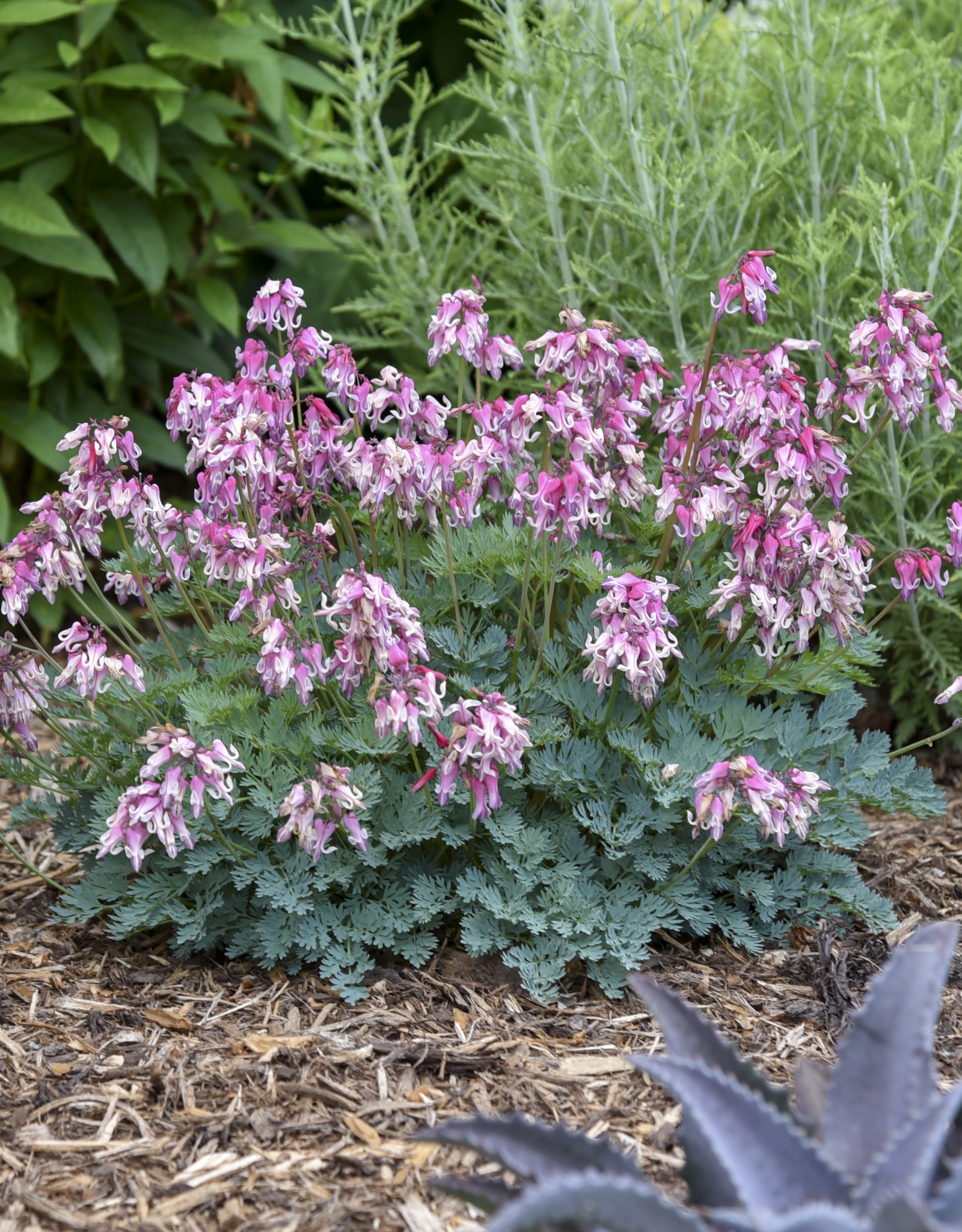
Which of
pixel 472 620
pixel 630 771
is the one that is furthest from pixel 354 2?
pixel 630 771

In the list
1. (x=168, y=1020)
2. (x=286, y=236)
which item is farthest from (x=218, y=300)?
(x=168, y=1020)

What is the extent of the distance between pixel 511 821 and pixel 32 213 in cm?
325

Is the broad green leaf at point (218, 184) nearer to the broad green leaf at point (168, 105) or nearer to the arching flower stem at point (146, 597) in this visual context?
the broad green leaf at point (168, 105)

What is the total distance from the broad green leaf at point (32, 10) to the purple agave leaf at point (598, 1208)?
4449 mm

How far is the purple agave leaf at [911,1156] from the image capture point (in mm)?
1444

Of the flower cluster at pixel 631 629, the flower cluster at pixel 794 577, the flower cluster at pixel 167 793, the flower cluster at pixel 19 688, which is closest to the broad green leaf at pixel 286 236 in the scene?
the flower cluster at pixel 19 688

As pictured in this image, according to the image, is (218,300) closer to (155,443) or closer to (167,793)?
(155,443)

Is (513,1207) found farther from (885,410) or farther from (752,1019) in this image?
(885,410)

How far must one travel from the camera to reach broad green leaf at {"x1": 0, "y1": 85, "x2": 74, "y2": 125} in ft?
14.6

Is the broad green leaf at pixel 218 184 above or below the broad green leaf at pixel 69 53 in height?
below

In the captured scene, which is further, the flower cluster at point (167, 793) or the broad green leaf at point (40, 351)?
the broad green leaf at point (40, 351)

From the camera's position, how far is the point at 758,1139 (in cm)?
149

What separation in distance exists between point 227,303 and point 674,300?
7.36ft

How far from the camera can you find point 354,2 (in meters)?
6.04
